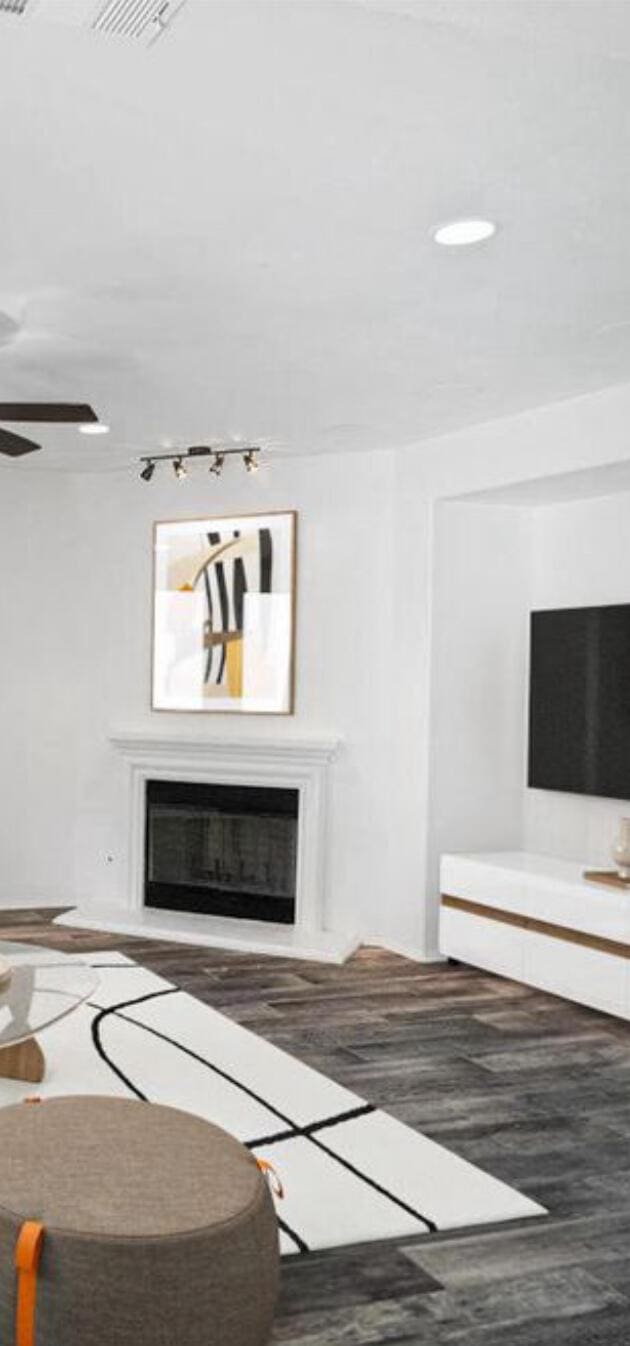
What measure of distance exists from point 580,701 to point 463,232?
2810 millimetres

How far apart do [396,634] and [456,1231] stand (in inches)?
145

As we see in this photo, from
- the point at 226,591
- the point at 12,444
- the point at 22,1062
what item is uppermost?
the point at 12,444

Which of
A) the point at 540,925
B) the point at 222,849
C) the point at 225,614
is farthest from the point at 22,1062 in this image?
the point at 225,614

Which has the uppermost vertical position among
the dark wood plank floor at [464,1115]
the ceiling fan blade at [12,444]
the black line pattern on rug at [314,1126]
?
the ceiling fan blade at [12,444]

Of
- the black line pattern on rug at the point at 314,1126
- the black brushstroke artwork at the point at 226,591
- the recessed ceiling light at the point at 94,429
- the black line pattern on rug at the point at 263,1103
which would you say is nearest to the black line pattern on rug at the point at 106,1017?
the black line pattern on rug at the point at 263,1103

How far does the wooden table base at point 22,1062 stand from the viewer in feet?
12.4

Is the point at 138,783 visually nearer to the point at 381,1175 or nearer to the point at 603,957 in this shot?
the point at 603,957

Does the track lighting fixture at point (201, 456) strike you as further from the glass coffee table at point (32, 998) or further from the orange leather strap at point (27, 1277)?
the orange leather strap at point (27, 1277)

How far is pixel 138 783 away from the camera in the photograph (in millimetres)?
6977

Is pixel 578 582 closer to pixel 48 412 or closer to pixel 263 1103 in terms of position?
pixel 48 412

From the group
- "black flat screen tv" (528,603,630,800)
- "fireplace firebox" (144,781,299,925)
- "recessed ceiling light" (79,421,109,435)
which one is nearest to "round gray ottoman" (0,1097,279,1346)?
"black flat screen tv" (528,603,630,800)

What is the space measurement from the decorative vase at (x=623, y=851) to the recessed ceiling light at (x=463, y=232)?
2702mm

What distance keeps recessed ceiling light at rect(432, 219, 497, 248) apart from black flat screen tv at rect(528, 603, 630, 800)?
7.81 ft

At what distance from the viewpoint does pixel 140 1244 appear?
2055 millimetres
